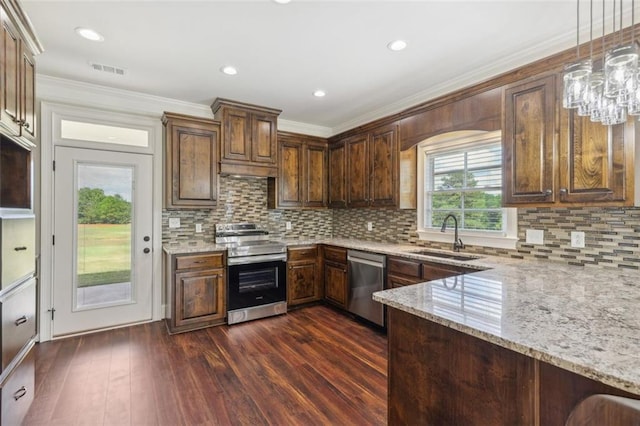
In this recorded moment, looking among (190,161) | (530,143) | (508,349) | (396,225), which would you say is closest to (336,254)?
(396,225)

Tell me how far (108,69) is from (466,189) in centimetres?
383

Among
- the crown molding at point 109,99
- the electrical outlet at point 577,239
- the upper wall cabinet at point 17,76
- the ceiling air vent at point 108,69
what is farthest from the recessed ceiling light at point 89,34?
the electrical outlet at point 577,239

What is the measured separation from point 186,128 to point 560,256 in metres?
3.96

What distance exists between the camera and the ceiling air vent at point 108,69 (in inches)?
113

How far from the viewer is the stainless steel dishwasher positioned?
336 cm

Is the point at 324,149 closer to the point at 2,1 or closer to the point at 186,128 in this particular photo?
the point at 186,128

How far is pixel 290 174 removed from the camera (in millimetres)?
4484

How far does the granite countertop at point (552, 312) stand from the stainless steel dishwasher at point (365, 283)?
4.66 ft

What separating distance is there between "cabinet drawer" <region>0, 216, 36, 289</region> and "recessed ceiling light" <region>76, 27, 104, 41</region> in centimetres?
146

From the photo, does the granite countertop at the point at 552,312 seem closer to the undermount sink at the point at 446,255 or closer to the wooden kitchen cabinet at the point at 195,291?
the undermount sink at the point at 446,255

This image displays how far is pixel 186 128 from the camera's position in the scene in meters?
3.63

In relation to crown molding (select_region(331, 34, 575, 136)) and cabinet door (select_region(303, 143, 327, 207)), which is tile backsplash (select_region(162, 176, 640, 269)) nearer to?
cabinet door (select_region(303, 143, 327, 207))

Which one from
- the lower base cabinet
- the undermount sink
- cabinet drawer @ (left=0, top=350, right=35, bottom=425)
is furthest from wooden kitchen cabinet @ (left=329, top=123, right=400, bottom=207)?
cabinet drawer @ (left=0, top=350, right=35, bottom=425)

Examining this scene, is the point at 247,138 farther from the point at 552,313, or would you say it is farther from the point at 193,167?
the point at 552,313
